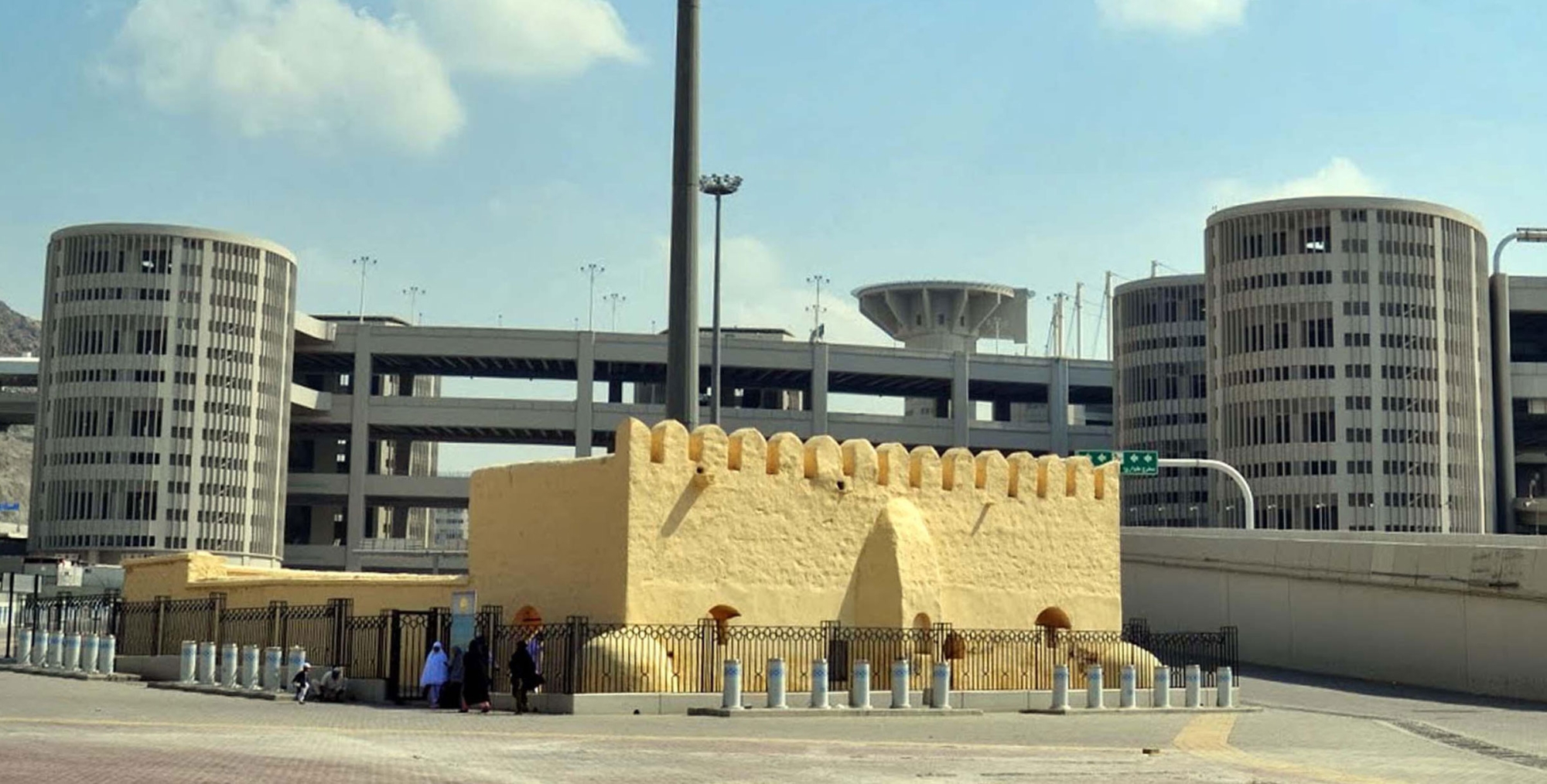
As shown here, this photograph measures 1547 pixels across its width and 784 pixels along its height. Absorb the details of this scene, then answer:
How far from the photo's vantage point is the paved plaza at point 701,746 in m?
18.0

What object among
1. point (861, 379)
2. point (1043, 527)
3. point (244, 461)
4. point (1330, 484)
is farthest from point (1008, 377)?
point (1043, 527)

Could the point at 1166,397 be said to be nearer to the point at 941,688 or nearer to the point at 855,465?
the point at 855,465

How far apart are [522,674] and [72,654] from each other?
16037mm

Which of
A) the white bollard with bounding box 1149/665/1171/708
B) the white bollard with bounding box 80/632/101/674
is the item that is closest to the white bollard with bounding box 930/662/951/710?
the white bollard with bounding box 1149/665/1171/708

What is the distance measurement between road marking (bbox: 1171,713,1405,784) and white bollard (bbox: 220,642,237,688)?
16.8m

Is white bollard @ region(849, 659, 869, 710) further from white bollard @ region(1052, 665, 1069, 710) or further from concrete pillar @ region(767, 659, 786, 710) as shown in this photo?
white bollard @ region(1052, 665, 1069, 710)

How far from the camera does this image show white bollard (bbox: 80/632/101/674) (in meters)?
37.5

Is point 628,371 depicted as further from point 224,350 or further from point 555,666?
point 555,666

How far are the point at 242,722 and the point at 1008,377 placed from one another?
98.4 meters

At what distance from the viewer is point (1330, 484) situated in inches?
4178

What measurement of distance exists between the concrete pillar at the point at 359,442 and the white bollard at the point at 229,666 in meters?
76.3

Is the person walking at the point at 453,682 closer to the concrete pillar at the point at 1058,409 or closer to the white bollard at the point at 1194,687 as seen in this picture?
the white bollard at the point at 1194,687

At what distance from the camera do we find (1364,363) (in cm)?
10638

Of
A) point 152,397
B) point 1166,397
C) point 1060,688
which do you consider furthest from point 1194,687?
point 1166,397
